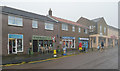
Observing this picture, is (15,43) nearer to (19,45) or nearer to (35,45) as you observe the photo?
(19,45)

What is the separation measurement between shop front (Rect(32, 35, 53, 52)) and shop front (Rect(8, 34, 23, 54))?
83.0 inches

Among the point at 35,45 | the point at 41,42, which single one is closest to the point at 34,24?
the point at 41,42

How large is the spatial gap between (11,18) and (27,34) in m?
3.09

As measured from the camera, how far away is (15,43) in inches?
500

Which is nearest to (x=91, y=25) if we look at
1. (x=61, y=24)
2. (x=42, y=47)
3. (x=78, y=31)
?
(x=78, y=31)

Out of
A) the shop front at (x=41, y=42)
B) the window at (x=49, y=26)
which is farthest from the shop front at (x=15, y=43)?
the window at (x=49, y=26)

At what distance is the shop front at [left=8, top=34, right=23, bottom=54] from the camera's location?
12.0m

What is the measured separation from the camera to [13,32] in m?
12.3

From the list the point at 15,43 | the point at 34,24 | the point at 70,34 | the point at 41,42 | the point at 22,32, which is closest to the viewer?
the point at 15,43

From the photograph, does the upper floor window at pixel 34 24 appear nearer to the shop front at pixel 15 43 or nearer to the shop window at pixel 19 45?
the shop front at pixel 15 43

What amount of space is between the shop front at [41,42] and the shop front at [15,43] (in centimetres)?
211

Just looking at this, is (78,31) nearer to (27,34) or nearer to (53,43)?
(53,43)

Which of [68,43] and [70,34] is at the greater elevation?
[70,34]

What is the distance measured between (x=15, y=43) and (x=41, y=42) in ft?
14.0
